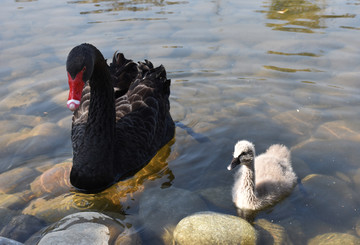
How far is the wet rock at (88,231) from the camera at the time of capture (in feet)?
9.97

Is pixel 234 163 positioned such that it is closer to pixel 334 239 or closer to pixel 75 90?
pixel 334 239

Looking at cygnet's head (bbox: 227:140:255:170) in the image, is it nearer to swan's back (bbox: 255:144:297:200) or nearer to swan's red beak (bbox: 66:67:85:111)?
swan's back (bbox: 255:144:297:200)

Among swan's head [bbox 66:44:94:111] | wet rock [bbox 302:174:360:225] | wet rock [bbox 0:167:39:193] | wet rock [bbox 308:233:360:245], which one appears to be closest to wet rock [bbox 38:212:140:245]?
wet rock [bbox 0:167:39:193]

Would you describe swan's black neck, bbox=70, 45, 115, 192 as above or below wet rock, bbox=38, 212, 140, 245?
above

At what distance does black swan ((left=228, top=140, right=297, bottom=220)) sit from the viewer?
359 centimetres

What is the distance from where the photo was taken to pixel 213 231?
3.21 meters

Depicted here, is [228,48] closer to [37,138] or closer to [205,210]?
[37,138]

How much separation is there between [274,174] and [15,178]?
2477 mm

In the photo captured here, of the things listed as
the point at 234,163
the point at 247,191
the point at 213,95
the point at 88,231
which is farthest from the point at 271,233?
the point at 213,95

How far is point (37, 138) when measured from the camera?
15.7 feet

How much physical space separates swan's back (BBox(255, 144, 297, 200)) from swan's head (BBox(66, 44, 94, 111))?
1.79 m

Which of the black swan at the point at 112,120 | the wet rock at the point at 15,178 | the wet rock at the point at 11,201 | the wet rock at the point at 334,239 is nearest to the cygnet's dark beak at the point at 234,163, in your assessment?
the wet rock at the point at 334,239

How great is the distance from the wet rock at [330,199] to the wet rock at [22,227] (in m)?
2.26

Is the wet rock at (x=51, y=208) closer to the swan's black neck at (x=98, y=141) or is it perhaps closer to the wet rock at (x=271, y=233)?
the swan's black neck at (x=98, y=141)
